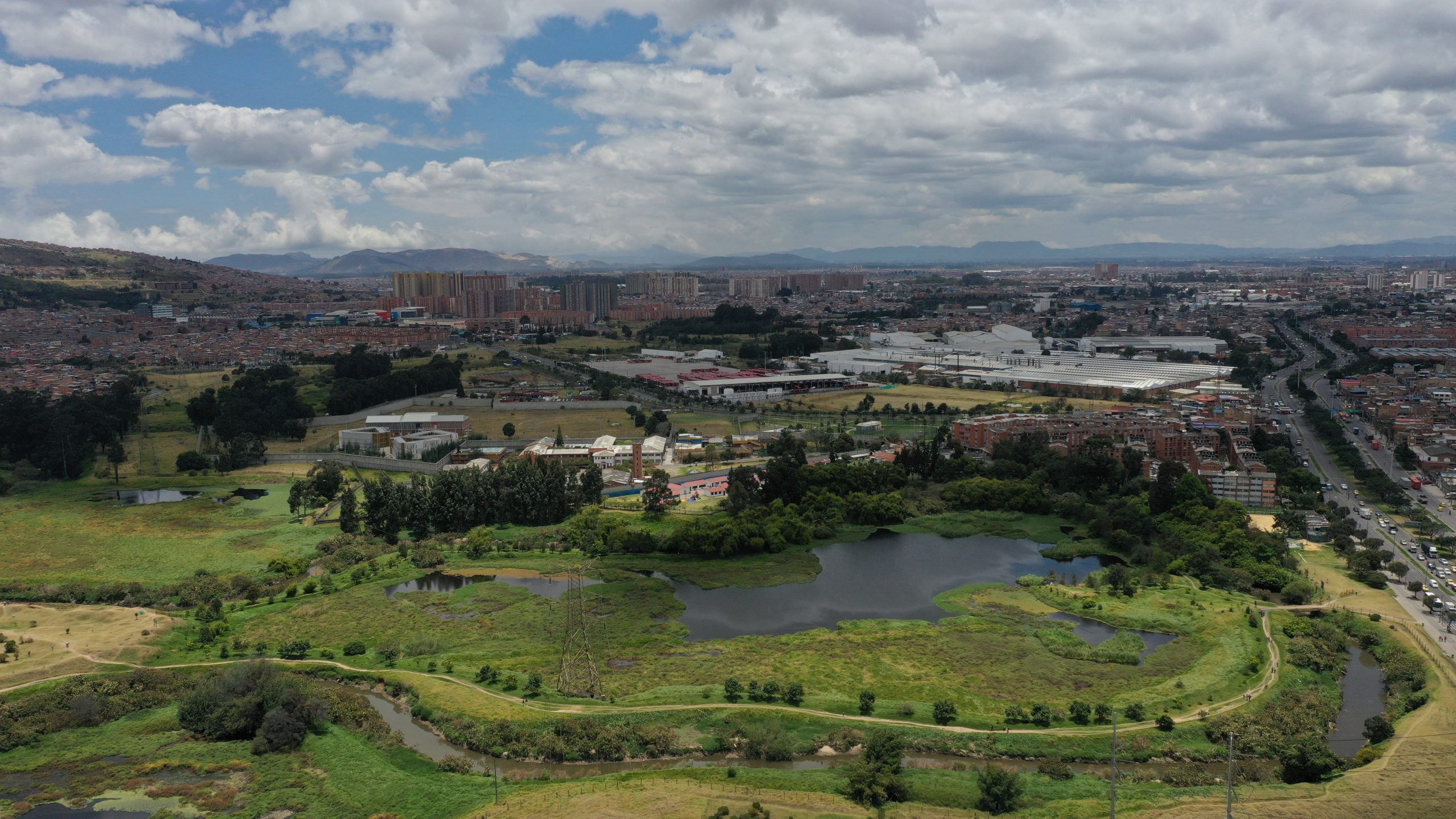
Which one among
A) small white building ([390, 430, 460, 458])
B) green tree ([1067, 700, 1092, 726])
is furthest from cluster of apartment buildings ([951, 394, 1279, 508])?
small white building ([390, 430, 460, 458])

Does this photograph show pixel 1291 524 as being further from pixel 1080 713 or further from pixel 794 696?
pixel 794 696

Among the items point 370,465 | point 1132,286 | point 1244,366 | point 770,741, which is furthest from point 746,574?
point 1132,286

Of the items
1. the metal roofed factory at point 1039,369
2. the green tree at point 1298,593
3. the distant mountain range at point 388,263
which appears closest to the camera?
the green tree at point 1298,593

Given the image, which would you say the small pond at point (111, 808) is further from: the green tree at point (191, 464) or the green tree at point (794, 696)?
the green tree at point (191, 464)

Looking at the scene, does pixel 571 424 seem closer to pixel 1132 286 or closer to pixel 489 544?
pixel 489 544

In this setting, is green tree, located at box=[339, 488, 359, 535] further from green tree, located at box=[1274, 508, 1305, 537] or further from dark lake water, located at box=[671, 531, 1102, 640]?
green tree, located at box=[1274, 508, 1305, 537]

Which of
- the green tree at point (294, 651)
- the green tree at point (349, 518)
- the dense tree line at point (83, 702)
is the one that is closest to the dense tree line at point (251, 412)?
the green tree at point (349, 518)

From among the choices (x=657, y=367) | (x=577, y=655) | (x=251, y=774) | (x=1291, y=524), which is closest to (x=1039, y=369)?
(x=657, y=367)
